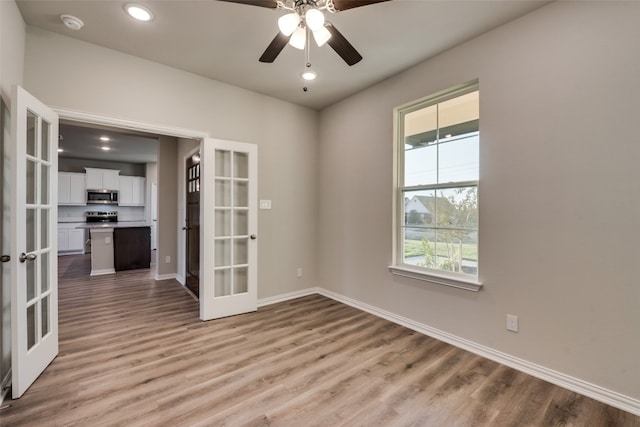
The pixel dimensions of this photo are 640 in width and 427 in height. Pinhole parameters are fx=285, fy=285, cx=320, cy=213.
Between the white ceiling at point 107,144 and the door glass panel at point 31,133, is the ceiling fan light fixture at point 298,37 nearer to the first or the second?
the door glass panel at point 31,133

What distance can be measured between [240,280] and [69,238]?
7.35 metres

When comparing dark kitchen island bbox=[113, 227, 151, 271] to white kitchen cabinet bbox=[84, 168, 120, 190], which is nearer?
dark kitchen island bbox=[113, 227, 151, 271]

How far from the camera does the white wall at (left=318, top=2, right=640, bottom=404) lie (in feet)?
6.13

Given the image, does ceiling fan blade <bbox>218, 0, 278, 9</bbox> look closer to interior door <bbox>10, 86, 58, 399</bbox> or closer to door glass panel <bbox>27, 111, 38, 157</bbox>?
interior door <bbox>10, 86, 58, 399</bbox>

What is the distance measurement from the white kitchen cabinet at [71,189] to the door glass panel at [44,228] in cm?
726

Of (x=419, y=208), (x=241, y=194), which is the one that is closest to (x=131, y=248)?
(x=241, y=194)

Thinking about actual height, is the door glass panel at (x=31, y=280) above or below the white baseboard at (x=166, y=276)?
above

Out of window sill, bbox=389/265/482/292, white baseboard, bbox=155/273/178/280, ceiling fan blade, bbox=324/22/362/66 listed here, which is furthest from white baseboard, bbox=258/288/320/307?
ceiling fan blade, bbox=324/22/362/66

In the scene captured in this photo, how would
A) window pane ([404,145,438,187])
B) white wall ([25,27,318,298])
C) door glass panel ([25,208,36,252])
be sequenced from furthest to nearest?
window pane ([404,145,438,187]) → white wall ([25,27,318,298]) → door glass panel ([25,208,36,252])

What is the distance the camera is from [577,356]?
2.04 m

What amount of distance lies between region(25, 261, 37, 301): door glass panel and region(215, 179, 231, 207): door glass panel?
5.55 ft

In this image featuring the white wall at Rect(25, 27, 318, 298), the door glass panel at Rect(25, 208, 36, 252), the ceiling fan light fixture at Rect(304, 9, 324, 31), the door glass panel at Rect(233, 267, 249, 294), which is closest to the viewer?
the ceiling fan light fixture at Rect(304, 9, 324, 31)

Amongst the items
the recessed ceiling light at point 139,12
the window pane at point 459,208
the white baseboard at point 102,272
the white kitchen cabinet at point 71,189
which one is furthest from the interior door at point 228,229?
the white kitchen cabinet at point 71,189

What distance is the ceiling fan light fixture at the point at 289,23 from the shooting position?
1722 millimetres
